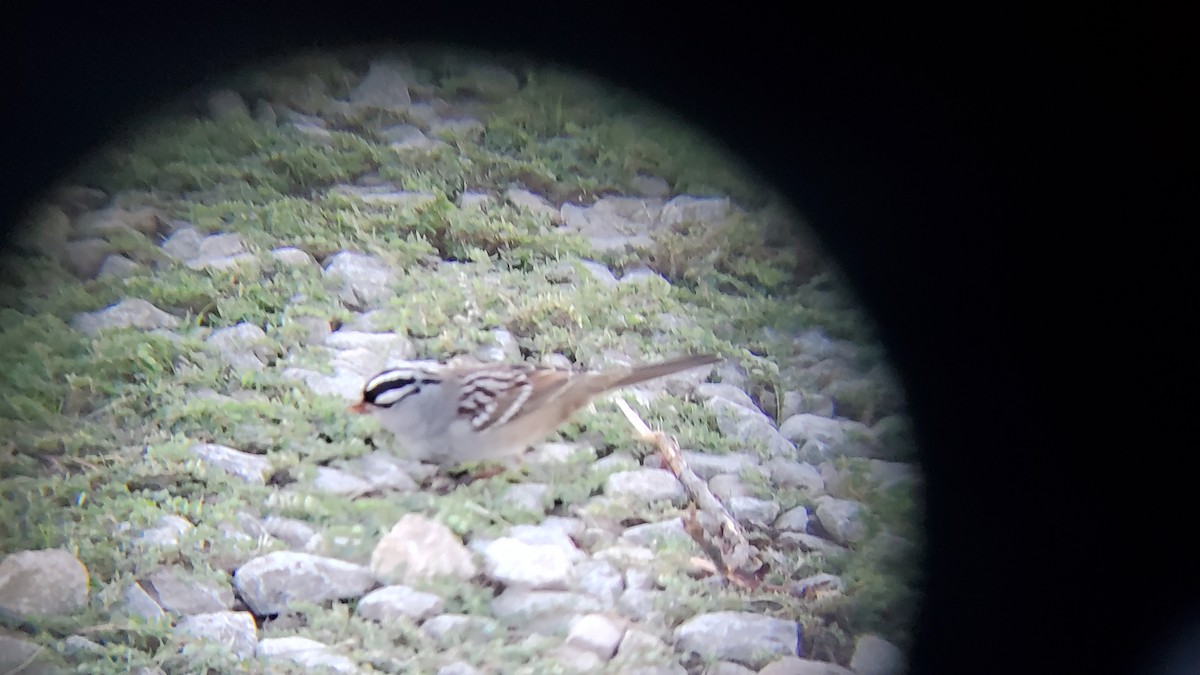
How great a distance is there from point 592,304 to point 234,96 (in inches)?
24.9

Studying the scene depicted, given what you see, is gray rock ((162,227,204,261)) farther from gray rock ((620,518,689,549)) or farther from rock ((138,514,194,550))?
gray rock ((620,518,689,549))

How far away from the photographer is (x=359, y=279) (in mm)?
1400

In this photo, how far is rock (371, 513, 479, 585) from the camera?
128 centimetres

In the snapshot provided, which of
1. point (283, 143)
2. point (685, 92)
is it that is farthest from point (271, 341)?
point (685, 92)

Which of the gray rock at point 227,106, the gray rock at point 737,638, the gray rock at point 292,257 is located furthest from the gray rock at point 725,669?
the gray rock at point 227,106

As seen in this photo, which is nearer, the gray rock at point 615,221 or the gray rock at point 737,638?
the gray rock at point 737,638

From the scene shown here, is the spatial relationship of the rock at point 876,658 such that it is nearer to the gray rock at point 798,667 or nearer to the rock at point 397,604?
the gray rock at point 798,667

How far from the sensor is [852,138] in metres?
1.60

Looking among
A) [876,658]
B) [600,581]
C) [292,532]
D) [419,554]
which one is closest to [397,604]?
[419,554]

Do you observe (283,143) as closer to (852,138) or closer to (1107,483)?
(852,138)

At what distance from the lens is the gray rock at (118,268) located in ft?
4.47

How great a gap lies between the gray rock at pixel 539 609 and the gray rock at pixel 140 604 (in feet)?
1.43

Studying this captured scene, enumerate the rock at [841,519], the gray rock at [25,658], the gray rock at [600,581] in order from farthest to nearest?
1. the rock at [841,519]
2. the gray rock at [600,581]
3. the gray rock at [25,658]

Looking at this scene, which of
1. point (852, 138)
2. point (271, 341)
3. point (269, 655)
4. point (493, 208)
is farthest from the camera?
point (852, 138)
